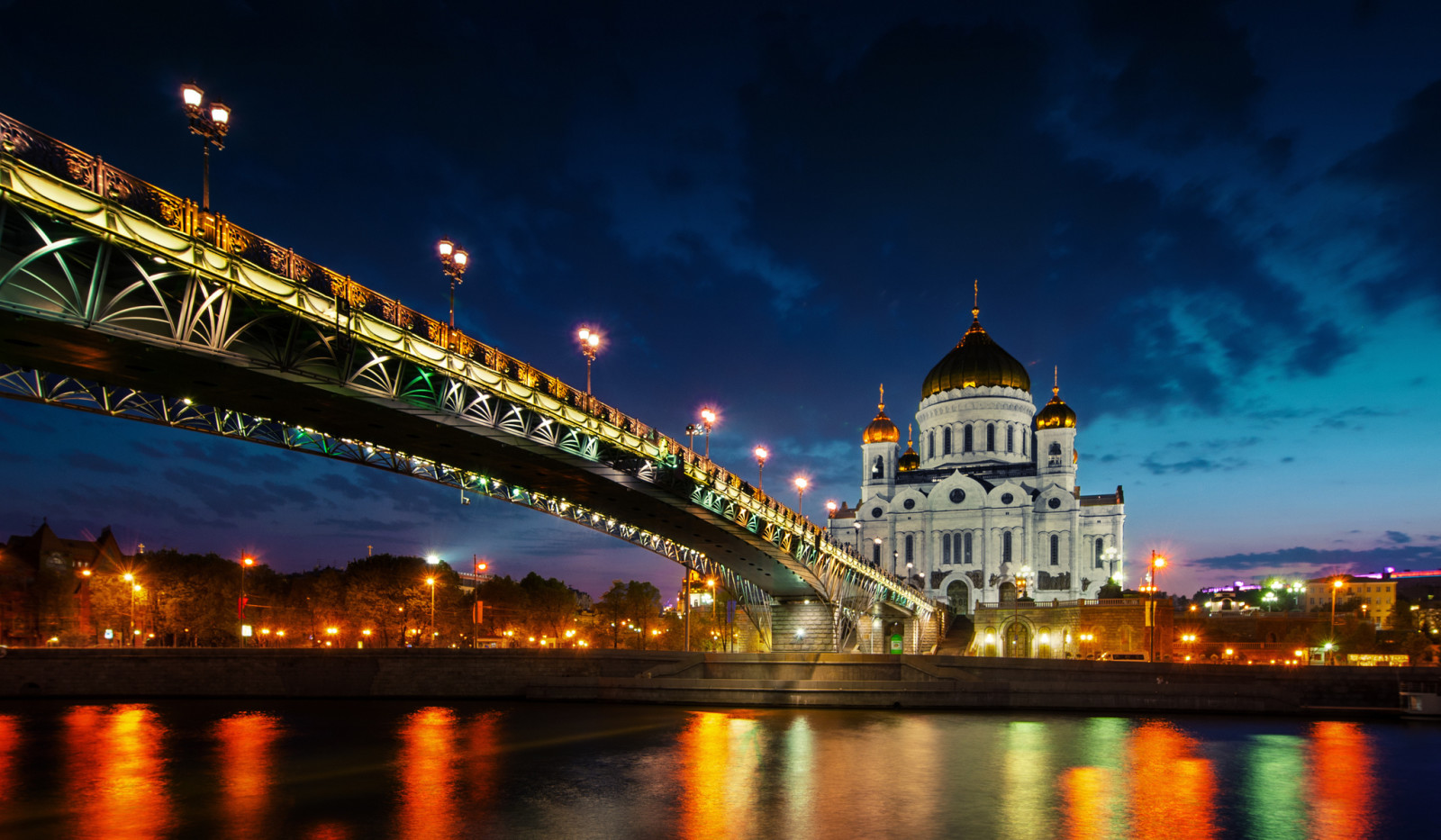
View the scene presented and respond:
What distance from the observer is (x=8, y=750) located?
27.5 m

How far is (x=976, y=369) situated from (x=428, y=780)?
99368 millimetres

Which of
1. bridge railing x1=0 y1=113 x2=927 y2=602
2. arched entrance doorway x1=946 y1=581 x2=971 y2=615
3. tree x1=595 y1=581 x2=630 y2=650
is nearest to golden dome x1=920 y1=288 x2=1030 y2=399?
arched entrance doorway x1=946 y1=581 x2=971 y2=615

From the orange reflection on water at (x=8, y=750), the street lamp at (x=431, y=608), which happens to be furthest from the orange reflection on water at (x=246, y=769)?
the street lamp at (x=431, y=608)

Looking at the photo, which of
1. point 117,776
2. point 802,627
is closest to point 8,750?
point 117,776

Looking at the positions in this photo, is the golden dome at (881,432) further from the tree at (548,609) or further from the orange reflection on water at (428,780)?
the orange reflection on water at (428,780)

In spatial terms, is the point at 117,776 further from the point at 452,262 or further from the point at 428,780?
the point at 452,262

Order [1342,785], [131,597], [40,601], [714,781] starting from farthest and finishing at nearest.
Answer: [40,601]
[131,597]
[1342,785]
[714,781]

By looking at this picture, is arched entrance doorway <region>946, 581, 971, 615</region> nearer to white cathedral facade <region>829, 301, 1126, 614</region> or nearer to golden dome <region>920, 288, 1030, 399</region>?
white cathedral facade <region>829, 301, 1126, 614</region>

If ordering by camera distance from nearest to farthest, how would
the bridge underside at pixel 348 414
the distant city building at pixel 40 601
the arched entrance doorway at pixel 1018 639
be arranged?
1. the bridge underside at pixel 348 414
2. the distant city building at pixel 40 601
3. the arched entrance doorway at pixel 1018 639

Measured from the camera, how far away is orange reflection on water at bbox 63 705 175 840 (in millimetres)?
17116

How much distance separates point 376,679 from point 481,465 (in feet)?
49.0

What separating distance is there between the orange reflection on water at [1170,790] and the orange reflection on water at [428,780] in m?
12.6

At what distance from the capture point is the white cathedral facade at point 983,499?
341ft

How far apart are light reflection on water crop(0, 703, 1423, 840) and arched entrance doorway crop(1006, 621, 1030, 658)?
1894 inches
